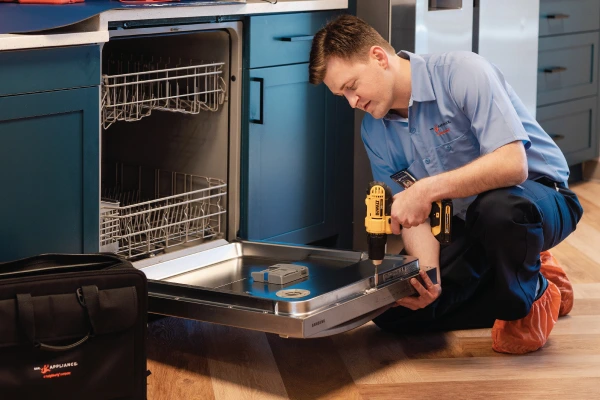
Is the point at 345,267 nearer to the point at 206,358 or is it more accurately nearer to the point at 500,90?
the point at 206,358

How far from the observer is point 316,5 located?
3.05 meters

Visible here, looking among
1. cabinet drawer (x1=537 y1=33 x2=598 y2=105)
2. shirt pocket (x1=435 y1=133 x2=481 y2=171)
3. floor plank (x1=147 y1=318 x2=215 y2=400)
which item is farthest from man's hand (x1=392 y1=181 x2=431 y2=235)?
cabinet drawer (x1=537 y1=33 x2=598 y2=105)

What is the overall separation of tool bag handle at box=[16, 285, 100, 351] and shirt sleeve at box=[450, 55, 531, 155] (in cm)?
103

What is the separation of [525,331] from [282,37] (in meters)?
1.10

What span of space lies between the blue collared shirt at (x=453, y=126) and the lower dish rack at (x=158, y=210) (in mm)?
534

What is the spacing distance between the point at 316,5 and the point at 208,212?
27.9 inches

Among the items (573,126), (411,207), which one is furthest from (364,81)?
(573,126)

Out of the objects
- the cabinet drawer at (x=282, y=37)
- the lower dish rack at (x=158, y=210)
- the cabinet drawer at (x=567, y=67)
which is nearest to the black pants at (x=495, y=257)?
the lower dish rack at (x=158, y=210)

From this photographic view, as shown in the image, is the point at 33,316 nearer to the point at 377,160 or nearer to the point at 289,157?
the point at 377,160

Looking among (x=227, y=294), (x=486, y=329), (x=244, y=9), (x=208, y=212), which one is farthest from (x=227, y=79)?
(x=486, y=329)

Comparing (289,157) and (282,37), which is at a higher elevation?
(282,37)

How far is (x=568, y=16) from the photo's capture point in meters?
4.31

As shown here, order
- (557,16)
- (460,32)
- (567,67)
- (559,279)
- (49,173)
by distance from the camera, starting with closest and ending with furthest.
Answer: (49,173) < (559,279) < (460,32) < (557,16) < (567,67)

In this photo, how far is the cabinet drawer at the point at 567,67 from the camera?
4.27 meters
